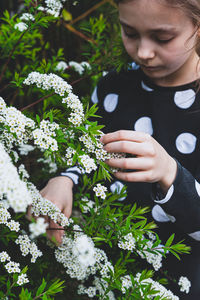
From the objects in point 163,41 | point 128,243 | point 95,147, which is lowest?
point 128,243

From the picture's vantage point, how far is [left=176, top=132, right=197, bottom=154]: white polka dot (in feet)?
6.43

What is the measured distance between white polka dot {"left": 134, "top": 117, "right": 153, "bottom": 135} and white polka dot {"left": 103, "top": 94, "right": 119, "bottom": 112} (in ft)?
0.79

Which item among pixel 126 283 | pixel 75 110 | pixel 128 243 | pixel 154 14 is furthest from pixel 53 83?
pixel 126 283

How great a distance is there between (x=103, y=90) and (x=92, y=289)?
4.61ft

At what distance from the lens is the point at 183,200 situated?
4.92 feet

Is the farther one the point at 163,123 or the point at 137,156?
the point at 163,123

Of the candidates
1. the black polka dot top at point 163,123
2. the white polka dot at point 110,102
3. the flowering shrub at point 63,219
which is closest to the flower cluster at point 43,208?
the flowering shrub at point 63,219

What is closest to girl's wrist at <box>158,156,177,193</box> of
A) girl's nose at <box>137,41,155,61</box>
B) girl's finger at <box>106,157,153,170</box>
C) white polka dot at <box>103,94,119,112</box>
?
girl's finger at <box>106,157,153,170</box>

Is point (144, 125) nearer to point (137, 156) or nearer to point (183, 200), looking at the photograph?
point (183, 200)

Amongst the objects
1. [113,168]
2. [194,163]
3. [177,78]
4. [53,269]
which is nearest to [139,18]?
[177,78]

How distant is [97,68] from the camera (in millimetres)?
2146

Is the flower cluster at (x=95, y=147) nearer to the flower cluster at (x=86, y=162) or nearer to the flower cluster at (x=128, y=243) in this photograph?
the flower cluster at (x=86, y=162)

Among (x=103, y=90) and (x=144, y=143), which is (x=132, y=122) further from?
(x=144, y=143)

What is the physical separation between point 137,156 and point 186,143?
0.81 m
